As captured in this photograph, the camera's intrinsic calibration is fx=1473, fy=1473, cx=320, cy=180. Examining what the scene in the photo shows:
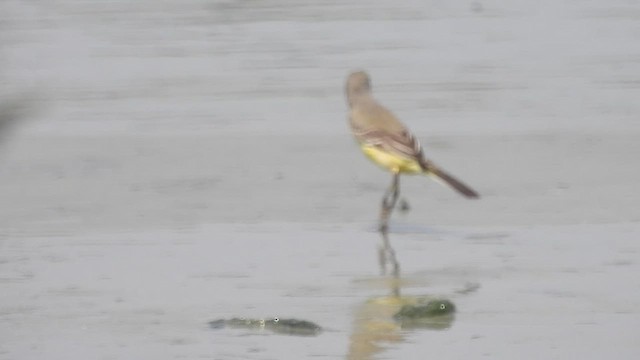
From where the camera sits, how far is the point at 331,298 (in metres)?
6.23

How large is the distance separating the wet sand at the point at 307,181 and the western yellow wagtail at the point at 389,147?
0.19m

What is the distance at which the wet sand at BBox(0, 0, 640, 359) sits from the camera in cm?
577

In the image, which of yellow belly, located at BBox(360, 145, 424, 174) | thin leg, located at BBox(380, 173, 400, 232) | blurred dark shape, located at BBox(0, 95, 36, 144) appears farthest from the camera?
yellow belly, located at BBox(360, 145, 424, 174)

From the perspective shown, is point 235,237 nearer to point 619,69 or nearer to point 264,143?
point 264,143

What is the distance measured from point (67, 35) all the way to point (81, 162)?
4.33 m

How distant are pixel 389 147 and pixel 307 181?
79cm

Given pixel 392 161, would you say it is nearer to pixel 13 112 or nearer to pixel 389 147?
pixel 389 147

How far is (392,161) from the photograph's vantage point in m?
8.34

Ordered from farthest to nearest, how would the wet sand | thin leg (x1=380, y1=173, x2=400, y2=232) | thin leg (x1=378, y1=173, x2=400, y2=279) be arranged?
thin leg (x1=380, y1=173, x2=400, y2=232), thin leg (x1=378, y1=173, x2=400, y2=279), the wet sand

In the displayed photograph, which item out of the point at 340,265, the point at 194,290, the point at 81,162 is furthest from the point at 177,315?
the point at 81,162

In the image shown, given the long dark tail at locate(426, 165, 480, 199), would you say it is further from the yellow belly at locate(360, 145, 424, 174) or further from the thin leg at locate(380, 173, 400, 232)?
the thin leg at locate(380, 173, 400, 232)

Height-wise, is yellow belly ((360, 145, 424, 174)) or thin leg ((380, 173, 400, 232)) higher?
yellow belly ((360, 145, 424, 174))

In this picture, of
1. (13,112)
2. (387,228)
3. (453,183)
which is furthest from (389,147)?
(13,112)

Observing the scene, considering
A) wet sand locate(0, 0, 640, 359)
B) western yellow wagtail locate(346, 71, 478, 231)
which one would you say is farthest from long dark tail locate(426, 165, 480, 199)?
wet sand locate(0, 0, 640, 359)
